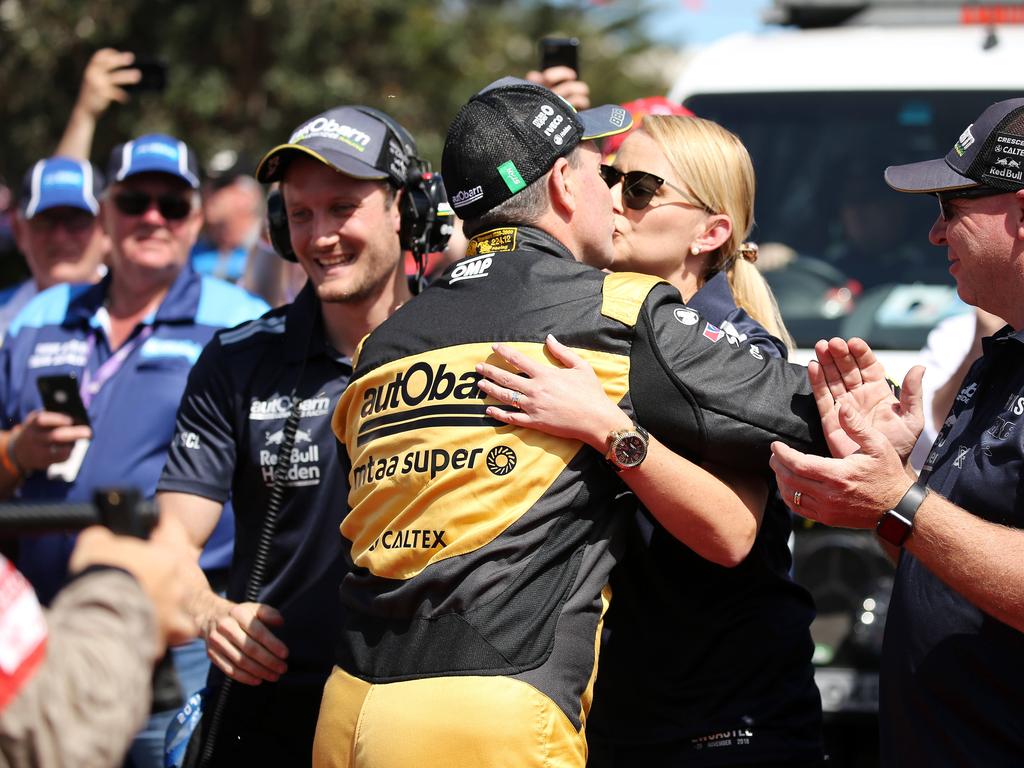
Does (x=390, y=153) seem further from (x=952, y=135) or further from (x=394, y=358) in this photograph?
(x=952, y=135)

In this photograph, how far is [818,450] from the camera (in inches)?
121

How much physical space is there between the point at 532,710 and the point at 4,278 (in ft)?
42.0

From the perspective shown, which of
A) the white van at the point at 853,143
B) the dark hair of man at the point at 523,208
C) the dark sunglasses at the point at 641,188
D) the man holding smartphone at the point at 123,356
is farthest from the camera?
the white van at the point at 853,143

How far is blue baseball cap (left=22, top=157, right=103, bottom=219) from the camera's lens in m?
6.56

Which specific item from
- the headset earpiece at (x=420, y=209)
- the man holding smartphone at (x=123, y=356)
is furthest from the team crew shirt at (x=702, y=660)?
the man holding smartphone at (x=123, y=356)

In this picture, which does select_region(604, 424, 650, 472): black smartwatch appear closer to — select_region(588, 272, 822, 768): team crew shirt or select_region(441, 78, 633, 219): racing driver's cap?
select_region(588, 272, 822, 768): team crew shirt

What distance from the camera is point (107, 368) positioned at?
17.0 feet

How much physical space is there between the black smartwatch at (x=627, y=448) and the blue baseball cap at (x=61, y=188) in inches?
177

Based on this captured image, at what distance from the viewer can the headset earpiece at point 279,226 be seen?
424cm

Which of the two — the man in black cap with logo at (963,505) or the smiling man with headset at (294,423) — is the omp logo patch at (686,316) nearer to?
the man in black cap with logo at (963,505)

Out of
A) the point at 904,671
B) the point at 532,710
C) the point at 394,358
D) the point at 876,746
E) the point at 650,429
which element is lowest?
the point at 876,746

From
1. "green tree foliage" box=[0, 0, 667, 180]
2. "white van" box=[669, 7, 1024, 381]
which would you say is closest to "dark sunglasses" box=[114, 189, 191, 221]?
"white van" box=[669, 7, 1024, 381]

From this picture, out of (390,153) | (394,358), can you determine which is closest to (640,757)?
(394,358)

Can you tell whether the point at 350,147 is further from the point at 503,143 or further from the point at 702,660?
the point at 702,660
